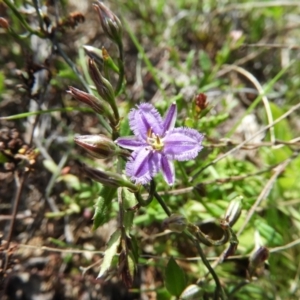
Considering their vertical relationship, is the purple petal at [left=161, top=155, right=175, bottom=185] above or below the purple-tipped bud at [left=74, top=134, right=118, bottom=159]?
below

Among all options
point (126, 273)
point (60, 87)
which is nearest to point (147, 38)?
point (60, 87)

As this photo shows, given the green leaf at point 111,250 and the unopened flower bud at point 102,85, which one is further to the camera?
the unopened flower bud at point 102,85

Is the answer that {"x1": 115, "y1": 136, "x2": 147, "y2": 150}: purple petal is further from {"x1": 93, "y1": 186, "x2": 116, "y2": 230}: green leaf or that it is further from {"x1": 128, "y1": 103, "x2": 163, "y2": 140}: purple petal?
{"x1": 93, "y1": 186, "x2": 116, "y2": 230}: green leaf

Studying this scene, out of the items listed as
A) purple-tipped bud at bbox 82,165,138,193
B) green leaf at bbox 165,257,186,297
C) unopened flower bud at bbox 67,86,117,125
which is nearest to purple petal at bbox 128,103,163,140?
unopened flower bud at bbox 67,86,117,125

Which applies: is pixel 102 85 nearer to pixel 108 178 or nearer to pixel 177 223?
pixel 108 178

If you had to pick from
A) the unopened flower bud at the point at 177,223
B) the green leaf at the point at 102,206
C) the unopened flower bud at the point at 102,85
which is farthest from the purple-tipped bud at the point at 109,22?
the unopened flower bud at the point at 177,223

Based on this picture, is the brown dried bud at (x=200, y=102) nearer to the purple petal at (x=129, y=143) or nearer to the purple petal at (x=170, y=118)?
the purple petal at (x=170, y=118)

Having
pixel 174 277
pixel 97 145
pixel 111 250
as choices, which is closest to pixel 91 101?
pixel 97 145

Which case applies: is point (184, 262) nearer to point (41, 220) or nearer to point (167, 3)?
point (41, 220)
